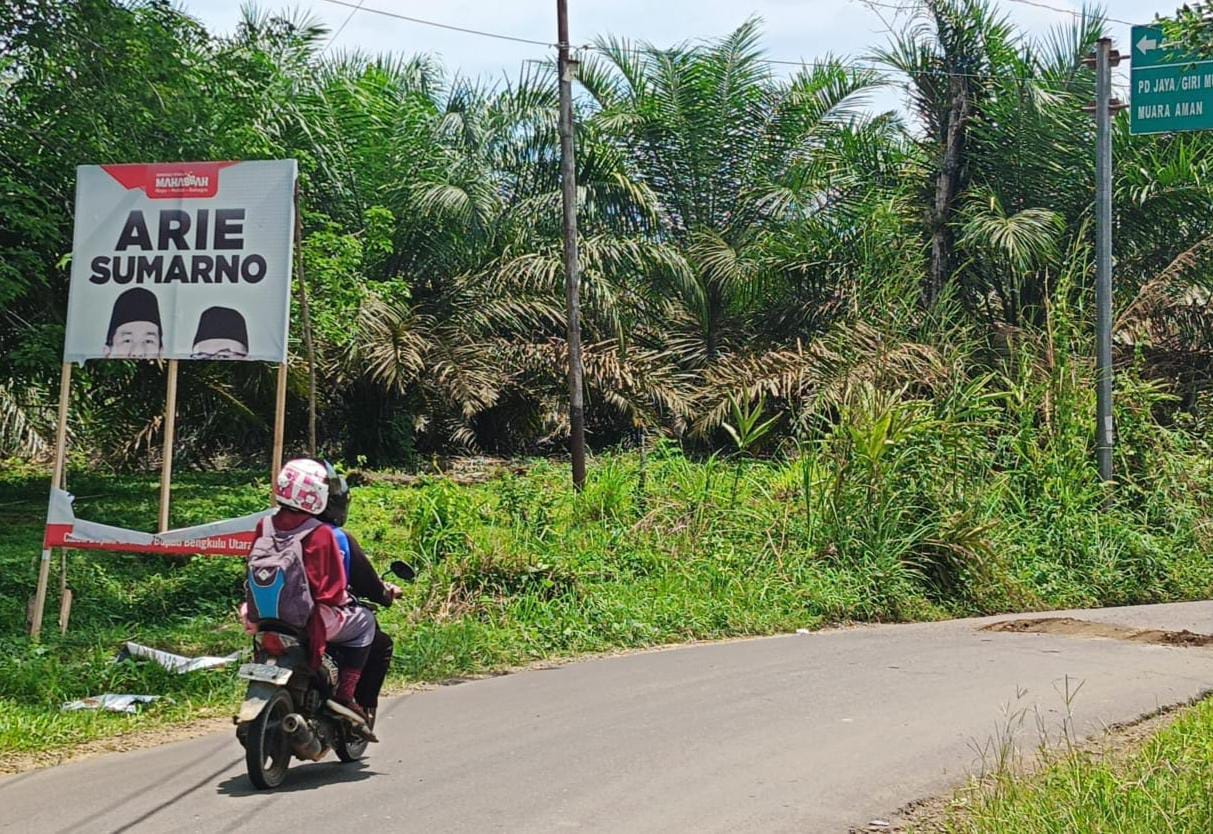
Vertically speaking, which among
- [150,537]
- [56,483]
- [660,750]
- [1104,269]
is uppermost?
[1104,269]

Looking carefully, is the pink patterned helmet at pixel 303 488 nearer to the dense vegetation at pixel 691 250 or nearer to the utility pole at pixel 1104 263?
the dense vegetation at pixel 691 250

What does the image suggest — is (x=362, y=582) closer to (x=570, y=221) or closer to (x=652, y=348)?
(x=570, y=221)

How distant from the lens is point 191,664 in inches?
348

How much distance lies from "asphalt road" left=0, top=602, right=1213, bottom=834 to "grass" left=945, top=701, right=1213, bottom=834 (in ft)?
1.75

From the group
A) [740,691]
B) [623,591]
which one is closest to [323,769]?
[740,691]

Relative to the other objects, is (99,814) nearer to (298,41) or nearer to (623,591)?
(623,591)

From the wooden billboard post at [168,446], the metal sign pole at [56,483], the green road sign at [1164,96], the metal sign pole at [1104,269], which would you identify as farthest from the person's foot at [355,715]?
the metal sign pole at [1104,269]

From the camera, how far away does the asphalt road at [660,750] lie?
19.5 feet

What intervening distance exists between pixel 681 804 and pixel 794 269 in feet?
55.0

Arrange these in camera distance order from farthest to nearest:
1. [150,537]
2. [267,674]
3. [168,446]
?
[168,446], [150,537], [267,674]

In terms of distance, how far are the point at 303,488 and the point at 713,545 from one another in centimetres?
745

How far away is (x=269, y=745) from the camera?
6.28m

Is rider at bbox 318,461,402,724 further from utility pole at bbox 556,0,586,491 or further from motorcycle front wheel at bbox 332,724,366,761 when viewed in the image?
utility pole at bbox 556,0,586,491

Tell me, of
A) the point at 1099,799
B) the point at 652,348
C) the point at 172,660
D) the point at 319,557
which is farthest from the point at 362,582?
the point at 652,348
